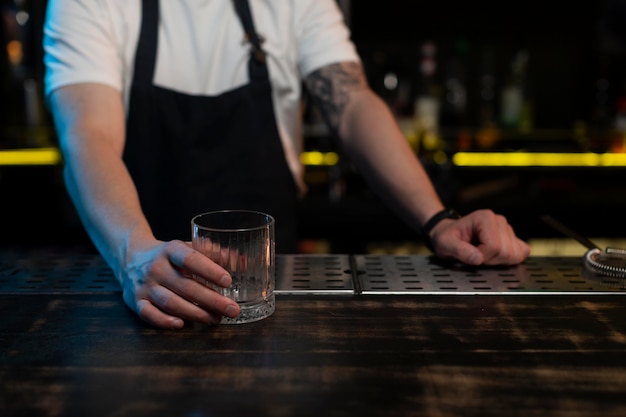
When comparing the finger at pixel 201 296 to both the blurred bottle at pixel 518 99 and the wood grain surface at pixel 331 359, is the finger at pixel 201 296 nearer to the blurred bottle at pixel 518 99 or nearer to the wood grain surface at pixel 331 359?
the wood grain surface at pixel 331 359

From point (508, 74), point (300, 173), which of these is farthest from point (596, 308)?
point (508, 74)

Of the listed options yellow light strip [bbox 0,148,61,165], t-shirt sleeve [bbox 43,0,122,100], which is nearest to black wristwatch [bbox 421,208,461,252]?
t-shirt sleeve [bbox 43,0,122,100]

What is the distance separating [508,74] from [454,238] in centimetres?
222

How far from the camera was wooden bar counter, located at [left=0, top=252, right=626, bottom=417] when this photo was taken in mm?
817

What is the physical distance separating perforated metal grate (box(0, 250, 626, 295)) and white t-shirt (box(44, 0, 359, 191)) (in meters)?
0.52

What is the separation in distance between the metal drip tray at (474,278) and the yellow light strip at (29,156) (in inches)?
82.3

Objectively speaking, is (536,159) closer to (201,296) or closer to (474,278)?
(474,278)

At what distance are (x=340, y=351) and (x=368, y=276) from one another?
14.3 inches

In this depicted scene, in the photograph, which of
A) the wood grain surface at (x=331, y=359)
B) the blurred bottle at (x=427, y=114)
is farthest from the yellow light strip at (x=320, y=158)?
the wood grain surface at (x=331, y=359)

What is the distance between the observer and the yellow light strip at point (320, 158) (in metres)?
3.08

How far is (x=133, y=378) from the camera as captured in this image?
2.88 ft

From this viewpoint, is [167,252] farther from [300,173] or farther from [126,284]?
[300,173]

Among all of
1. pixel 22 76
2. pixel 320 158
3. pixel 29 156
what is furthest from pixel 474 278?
pixel 22 76

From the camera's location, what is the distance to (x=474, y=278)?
1283mm
